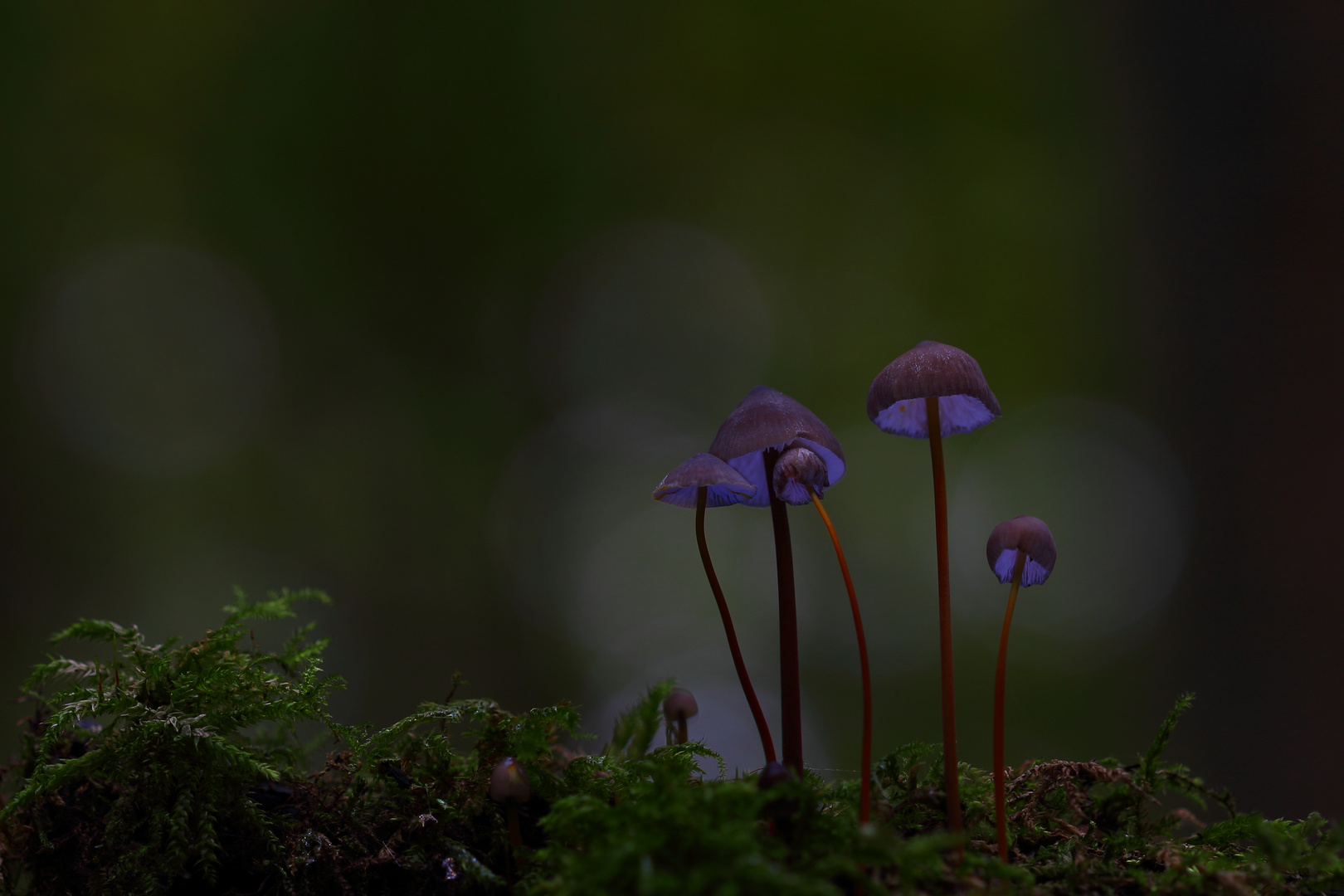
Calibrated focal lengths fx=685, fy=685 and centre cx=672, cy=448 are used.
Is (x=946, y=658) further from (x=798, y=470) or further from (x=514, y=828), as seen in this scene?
(x=514, y=828)

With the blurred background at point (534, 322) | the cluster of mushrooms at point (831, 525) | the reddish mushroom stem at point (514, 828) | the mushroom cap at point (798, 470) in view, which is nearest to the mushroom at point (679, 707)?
the cluster of mushrooms at point (831, 525)

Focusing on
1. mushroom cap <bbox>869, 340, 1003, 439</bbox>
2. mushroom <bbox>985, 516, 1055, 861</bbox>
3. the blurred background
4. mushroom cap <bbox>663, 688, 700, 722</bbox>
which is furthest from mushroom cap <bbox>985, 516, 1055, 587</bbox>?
the blurred background

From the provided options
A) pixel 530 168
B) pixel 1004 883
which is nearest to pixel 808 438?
pixel 1004 883

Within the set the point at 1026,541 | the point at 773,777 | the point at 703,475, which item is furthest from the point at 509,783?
the point at 1026,541

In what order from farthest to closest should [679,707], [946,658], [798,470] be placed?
[679,707] < [798,470] < [946,658]

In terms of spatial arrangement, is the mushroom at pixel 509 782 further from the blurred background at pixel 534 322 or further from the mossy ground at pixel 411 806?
the blurred background at pixel 534 322

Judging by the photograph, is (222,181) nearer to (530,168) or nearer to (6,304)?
(6,304)
